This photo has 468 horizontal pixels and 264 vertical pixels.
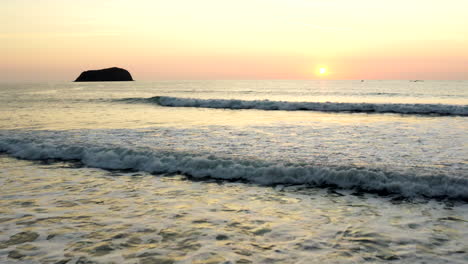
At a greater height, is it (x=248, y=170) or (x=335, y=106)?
(x=335, y=106)

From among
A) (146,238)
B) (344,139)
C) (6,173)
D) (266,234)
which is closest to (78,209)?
(146,238)

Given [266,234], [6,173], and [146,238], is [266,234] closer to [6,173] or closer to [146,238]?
[146,238]

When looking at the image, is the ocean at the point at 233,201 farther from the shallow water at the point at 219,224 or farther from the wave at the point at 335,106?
the wave at the point at 335,106

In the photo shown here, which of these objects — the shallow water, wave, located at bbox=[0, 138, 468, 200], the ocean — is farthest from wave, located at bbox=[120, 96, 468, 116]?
the shallow water

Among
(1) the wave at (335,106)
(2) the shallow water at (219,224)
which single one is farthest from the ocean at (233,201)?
(1) the wave at (335,106)

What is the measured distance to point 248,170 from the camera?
8977 millimetres

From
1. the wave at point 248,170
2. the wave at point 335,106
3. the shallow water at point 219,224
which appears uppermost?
the wave at point 335,106

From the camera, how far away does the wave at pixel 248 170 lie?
7.48 meters

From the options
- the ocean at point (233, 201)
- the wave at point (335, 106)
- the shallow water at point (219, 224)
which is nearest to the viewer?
the shallow water at point (219, 224)

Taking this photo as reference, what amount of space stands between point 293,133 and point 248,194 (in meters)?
9.03

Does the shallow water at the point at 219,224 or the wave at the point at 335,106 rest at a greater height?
the wave at the point at 335,106

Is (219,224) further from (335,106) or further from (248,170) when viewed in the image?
(335,106)

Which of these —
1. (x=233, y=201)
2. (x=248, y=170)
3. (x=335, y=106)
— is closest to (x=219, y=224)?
(x=233, y=201)

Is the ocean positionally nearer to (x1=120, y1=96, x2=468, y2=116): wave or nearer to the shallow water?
the shallow water
